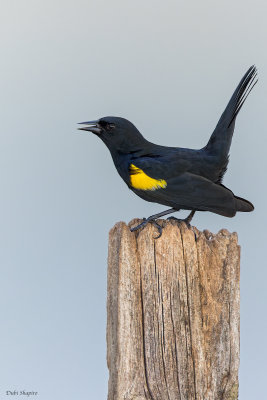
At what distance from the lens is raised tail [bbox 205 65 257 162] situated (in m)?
4.78

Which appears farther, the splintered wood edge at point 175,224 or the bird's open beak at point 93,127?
the bird's open beak at point 93,127

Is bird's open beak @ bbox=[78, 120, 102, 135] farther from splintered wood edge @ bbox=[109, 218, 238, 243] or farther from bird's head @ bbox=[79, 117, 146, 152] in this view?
splintered wood edge @ bbox=[109, 218, 238, 243]

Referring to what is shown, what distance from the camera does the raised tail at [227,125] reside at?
4777 mm

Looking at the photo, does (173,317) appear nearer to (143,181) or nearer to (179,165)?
(143,181)

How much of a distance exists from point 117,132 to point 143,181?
21.6 inches

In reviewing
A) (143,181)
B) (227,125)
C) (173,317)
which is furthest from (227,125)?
(173,317)

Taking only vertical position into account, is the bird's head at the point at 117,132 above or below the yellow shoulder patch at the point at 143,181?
above

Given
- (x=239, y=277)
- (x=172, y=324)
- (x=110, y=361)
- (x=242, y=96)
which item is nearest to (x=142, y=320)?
(x=172, y=324)

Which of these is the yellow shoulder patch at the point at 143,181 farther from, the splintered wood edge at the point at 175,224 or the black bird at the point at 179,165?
the splintered wood edge at the point at 175,224

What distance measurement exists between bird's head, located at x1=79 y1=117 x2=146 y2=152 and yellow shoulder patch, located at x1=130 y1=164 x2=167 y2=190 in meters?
0.27

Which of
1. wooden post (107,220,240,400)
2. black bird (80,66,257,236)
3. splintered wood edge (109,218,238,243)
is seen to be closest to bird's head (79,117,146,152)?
black bird (80,66,257,236)

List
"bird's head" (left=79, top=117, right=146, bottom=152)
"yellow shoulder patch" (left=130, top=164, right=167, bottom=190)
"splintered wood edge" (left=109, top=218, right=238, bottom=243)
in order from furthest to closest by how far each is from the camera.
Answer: "bird's head" (left=79, top=117, right=146, bottom=152) → "yellow shoulder patch" (left=130, top=164, right=167, bottom=190) → "splintered wood edge" (left=109, top=218, right=238, bottom=243)

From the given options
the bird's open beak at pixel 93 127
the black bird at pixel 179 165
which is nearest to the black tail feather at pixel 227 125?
the black bird at pixel 179 165

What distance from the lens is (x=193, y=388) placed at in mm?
3670
